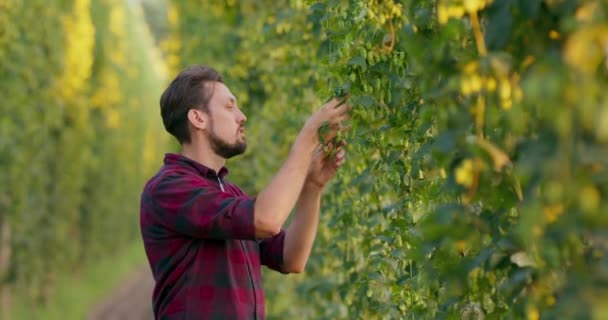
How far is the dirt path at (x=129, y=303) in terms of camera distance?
16.1 metres

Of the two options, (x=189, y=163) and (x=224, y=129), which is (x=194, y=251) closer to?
(x=189, y=163)

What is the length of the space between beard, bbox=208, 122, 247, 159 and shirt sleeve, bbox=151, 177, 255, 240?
0.22 metres

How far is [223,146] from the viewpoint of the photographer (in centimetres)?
367

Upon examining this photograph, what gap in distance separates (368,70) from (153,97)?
1095 inches

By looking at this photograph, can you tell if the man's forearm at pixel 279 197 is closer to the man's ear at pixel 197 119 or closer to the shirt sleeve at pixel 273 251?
the man's ear at pixel 197 119

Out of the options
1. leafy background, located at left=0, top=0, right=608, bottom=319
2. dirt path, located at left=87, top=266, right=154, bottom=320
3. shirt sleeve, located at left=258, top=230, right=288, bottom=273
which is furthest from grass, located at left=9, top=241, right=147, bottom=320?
shirt sleeve, located at left=258, top=230, right=288, bottom=273

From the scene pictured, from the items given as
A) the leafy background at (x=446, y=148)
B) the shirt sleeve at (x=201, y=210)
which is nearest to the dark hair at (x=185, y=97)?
the shirt sleeve at (x=201, y=210)

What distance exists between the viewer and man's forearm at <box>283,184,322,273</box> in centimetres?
372

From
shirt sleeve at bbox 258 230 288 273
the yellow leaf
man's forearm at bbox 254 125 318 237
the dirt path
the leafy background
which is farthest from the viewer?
the dirt path

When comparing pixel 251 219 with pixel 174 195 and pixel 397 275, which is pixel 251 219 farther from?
pixel 397 275

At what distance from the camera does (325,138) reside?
3.34 m

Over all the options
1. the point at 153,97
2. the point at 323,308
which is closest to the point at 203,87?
the point at 323,308

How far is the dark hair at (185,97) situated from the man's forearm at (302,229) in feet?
1.50

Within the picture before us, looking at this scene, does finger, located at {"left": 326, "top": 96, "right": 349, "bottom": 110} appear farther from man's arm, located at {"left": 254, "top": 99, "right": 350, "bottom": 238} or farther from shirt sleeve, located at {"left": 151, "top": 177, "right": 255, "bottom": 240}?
shirt sleeve, located at {"left": 151, "top": 177, "right": 255, "bottom": 240}
